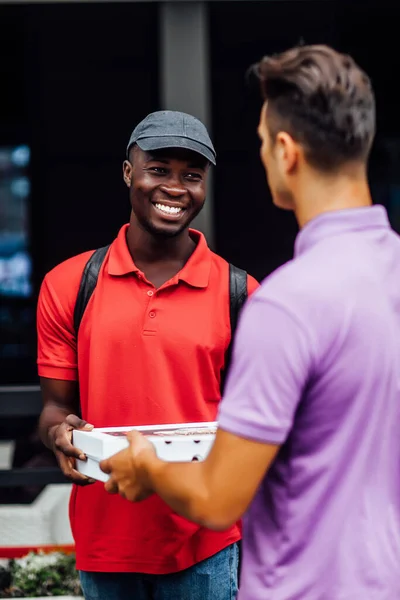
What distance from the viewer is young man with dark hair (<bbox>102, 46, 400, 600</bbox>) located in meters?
1.49

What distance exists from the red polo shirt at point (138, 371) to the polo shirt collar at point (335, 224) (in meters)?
0.82

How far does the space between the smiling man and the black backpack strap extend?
1cm

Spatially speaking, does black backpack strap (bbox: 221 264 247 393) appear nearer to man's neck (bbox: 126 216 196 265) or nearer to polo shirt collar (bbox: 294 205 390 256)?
man's neck (bbox: 126 216 196 265)

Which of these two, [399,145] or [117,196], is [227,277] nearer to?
[117,196]

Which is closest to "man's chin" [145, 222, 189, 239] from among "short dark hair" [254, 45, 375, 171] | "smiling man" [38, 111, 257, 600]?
"smiling man" [38, 111, 257, 600]

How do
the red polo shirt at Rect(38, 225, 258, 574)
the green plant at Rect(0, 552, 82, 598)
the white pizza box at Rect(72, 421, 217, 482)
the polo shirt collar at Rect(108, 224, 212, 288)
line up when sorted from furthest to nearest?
the green plant at Rect(0, 552, 82, 598) → the polo shirt collar at Rect(108, 224, 212, 288) → the red polo shirt at Rect(38, 225, 258, 574) → the white pizza box at Rect(72, 421, 217, 482)

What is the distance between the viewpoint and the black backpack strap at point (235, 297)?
2477 mm

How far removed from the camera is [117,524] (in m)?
2.43

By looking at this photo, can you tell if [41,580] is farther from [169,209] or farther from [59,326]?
[169,209]

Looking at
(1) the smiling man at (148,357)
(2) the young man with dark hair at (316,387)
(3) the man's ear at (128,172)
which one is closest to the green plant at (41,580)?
(1) the smiling man at (148,357)

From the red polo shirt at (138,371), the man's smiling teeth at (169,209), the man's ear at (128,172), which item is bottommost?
the red polo shirt at (138,371)

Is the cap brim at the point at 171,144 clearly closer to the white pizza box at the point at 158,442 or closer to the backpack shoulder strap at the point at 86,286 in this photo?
the backpack shoulder strap at the point at 86,286

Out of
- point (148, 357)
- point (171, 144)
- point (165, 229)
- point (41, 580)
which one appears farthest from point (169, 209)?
point (41, 580)

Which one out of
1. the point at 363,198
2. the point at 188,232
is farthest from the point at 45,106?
the point at 363,198
